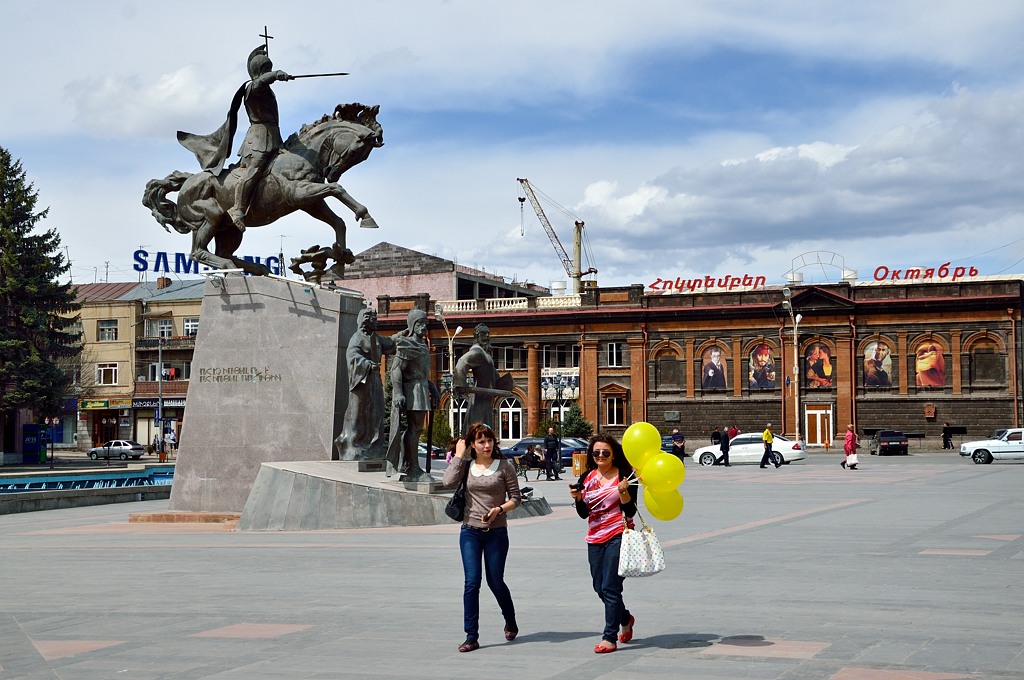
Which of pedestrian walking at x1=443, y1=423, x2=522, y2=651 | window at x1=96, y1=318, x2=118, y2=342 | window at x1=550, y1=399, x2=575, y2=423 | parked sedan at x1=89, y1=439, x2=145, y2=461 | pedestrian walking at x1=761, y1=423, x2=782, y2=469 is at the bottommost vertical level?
parked sedan at x1=89, y1=439, x2=145, y2=461

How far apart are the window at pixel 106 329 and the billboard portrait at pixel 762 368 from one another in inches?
1725

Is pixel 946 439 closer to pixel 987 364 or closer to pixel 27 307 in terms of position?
pixel 987 364

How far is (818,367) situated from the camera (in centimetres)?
7788

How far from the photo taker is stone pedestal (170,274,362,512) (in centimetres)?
2241

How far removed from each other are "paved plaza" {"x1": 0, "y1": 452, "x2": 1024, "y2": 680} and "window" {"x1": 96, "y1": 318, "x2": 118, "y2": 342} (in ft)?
234

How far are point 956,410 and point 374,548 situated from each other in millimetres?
64321

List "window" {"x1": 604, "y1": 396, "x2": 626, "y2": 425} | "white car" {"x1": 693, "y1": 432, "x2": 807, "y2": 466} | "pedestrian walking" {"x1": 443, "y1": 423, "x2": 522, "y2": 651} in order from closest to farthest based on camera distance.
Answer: "pedestrian walking" {"x1": 443, "y1": 423, "x2": 522, "y2": 651}
"white car" {"x1": 693, "y1": 432, "x2": 807, "y2": 466}
"window" {"x1": 604, "y1": 396, "x2": 626, "y2": 425}

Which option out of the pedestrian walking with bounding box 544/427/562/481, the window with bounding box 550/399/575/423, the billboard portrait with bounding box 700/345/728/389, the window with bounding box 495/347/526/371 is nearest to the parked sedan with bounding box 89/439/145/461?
the window with bounding box 495/347/526/371

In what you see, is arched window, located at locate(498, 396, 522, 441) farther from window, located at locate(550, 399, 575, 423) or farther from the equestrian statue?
the equestrian statue

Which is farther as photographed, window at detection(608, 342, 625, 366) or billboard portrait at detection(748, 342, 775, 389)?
window at detection(608, 342, 625, 366)

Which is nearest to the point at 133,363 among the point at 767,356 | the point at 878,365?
the point at 767,356

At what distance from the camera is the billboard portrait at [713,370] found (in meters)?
80.1

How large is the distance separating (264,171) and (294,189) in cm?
72

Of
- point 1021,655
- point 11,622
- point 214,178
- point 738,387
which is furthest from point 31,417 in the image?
point 1021,655
